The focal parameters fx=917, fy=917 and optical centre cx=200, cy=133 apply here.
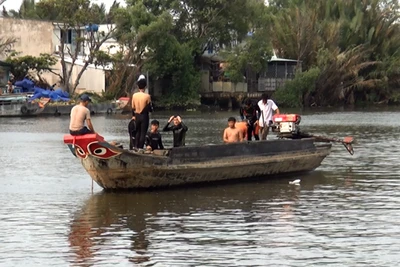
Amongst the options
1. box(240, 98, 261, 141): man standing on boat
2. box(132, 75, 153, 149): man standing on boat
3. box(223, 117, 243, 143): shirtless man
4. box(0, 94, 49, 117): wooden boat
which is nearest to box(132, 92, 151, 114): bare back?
box(132, 75, 153, 149): man standing on boat

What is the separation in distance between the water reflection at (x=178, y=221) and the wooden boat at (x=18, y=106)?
27820 millimetres

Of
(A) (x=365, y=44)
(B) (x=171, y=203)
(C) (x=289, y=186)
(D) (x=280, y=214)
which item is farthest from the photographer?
(A) (x=365, y=44)

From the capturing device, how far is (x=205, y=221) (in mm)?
13094

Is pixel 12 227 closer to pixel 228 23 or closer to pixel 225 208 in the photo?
pixel 225 208

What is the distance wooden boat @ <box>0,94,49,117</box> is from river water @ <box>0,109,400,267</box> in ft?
75.3

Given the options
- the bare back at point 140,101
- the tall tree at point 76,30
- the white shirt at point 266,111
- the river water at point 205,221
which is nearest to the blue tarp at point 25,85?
the tall tree at point 76,30

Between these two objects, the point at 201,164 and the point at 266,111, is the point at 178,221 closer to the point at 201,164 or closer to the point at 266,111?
the point at 201,164

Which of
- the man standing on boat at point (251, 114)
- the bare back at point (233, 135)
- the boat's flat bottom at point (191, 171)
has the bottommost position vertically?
the boat's flat bottom at point (191, 171)

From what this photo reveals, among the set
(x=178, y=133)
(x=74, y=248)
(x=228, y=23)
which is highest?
(x=228, y=23)

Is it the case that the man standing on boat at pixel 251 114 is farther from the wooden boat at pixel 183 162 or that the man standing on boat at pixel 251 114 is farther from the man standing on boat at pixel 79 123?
the man standing on boat at pixel 79 123

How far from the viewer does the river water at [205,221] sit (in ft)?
35.6

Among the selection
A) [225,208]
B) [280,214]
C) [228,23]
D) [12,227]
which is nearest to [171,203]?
[225,208]

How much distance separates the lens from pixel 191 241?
11.7 meters

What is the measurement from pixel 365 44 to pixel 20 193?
5269cm
